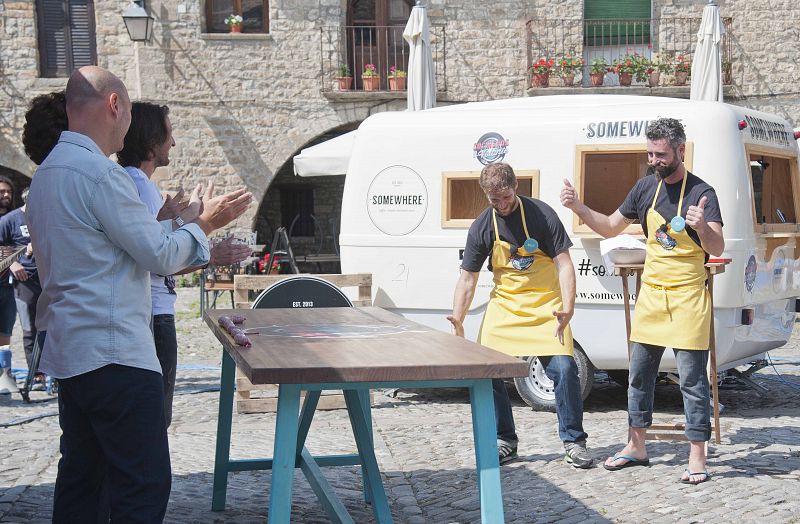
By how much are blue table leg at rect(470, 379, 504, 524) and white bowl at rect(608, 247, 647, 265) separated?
121 inches

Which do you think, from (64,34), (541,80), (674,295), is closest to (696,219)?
(674,295)

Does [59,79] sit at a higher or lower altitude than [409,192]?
higher

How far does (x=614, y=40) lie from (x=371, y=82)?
462 centimetres

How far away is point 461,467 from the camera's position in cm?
567

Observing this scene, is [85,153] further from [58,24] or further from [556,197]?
[58,24]

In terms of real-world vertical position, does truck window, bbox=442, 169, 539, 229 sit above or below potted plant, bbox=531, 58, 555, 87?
below

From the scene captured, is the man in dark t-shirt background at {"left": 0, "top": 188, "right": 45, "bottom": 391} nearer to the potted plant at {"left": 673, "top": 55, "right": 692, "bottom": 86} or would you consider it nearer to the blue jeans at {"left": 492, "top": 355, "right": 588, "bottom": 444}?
the blue jeans at {"left": 492, "top": 355, "right": 588, "bottom": 444}

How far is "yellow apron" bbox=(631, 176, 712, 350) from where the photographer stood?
5152mm

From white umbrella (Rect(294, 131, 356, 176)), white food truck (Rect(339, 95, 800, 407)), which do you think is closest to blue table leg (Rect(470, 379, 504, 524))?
white food truck (Rect(339, 95, 800, 407))

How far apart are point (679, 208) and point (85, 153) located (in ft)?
10.8

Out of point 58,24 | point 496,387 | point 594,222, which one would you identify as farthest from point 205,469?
point 58,24

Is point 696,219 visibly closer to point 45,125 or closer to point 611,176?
point 45,125

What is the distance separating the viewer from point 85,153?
2883 millimetres

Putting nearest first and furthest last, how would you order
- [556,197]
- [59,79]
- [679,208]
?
[679,208] < [556,197] < [59,79]
